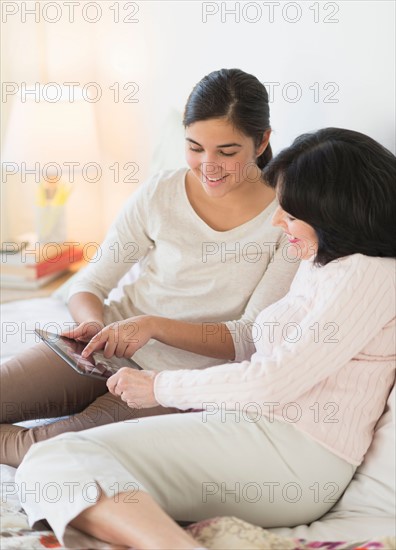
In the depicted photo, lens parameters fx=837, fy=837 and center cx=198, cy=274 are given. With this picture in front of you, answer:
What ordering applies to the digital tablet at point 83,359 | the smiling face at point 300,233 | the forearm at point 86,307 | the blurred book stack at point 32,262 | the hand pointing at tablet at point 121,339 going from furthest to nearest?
1. the blurred book stack at point 32,262
2. the forearm at point 86,307
3. the hand pointing at tablet at point 121,339
4. the digital tablet at point 83,359
5. the smiling face at point 300,233

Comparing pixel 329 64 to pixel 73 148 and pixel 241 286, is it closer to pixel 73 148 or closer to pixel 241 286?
pixel 241 286

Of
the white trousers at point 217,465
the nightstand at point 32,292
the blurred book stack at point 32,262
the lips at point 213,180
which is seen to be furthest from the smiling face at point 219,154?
the blurred book stack at point 32,262

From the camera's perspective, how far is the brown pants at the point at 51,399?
1.68m

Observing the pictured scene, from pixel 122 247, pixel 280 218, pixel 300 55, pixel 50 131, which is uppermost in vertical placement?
pixel 300 55

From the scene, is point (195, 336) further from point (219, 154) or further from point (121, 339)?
point (219, 154)

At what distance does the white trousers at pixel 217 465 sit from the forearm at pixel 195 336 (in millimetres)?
344

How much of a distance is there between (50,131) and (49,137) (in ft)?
0.07

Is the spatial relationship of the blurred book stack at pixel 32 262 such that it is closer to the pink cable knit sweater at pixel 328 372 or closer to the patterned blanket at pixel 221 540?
the pink cable knit sweater at pixel 328 372

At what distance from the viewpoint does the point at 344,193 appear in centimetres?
134

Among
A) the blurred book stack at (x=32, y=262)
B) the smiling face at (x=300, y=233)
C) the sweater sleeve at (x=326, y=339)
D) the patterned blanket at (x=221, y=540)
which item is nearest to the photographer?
the patterned blanket at (x=221, y=540)

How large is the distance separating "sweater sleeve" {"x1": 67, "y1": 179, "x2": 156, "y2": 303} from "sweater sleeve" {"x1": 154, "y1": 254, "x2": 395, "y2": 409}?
61 centimetres

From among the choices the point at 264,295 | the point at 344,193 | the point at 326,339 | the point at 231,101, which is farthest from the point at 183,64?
the point at 326,339

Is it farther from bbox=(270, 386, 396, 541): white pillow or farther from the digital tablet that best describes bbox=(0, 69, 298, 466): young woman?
bbox=(270, 386, 396, 541): white pillow

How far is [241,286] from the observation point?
180 centimetres
